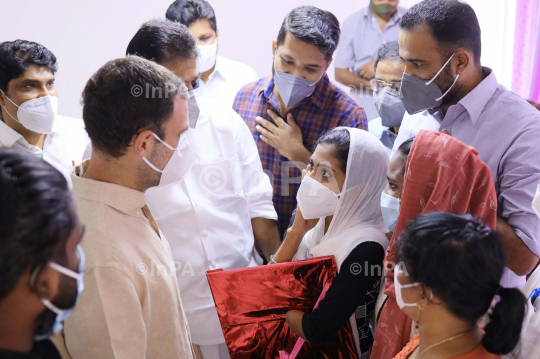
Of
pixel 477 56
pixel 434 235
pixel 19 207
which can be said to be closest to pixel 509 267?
pixel 434 235

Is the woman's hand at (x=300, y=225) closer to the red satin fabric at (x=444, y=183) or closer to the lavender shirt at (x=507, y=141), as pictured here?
the red satin fabric at (x=444, y=183)

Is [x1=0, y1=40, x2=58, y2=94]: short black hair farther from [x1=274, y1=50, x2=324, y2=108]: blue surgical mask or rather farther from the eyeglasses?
the eyeglasses

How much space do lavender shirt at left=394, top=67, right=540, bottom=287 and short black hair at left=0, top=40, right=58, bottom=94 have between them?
2178 millimetres

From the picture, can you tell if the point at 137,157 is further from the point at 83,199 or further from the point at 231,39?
the point at 231,39

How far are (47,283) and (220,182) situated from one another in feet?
4.47

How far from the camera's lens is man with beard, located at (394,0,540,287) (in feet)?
5.97

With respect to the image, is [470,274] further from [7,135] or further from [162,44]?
[7,135]

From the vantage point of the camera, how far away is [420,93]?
2135 mm

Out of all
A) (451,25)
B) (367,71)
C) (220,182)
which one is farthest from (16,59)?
(367,71)

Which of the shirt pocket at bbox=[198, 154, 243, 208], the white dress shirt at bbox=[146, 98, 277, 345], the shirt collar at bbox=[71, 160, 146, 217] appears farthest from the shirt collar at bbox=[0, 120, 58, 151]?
the shirt collar at bbox=[71, 160, 146, 217]

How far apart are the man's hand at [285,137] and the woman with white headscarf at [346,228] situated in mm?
510

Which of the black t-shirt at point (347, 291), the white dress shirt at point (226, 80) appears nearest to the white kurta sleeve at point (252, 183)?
the black t-shirt at point (347, 291)

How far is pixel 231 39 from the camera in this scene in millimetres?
4586

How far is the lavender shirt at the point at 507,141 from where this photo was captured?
1.81 m
